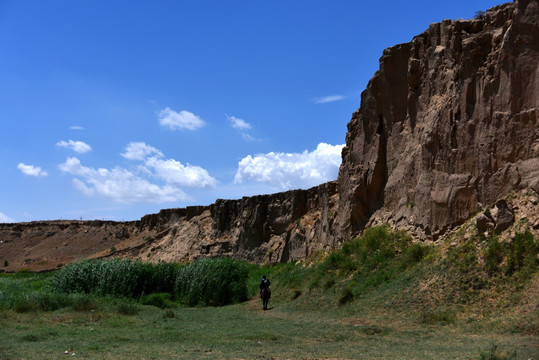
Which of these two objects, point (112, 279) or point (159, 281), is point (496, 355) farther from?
point (159, 281)

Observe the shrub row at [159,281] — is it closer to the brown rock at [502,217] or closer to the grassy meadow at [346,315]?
the grassy meadow at [346,315]

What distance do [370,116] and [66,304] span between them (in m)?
17.8

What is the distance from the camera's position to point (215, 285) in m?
30.4

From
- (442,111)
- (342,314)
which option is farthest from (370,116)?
(342,314)

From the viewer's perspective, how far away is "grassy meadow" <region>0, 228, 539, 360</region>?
43.1 feet

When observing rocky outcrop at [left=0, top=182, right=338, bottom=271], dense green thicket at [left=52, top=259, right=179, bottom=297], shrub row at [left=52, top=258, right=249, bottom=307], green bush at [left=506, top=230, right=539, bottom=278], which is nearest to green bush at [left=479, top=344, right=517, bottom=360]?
green bush at [left=506, top=230, right=539, bottom=278]

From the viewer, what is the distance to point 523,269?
1680 cm

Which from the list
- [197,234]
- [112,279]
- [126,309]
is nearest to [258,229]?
[197,234]

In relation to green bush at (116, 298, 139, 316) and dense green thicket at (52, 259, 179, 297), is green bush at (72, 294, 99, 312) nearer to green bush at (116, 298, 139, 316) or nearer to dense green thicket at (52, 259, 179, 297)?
green bush at (116, 298, 139, 316)

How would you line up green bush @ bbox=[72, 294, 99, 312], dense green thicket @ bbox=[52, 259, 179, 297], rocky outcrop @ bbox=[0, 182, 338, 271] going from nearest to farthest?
green bush @ bbox=[72, 294, 99, 312], dense green thicket @ bbox=[52, 259, 179, 297], rocky outcrop @ bbox=[0, 182, 338, 271]

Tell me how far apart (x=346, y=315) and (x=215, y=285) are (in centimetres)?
1151

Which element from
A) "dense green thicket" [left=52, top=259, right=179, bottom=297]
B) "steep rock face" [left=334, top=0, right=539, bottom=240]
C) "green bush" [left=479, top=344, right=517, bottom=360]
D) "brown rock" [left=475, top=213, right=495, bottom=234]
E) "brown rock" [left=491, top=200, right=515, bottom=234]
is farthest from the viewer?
"dense green thicket" [left=52, top=259, right=179, bottom=297]

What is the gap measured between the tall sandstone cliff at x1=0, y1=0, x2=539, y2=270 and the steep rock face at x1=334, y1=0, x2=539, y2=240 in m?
0.04

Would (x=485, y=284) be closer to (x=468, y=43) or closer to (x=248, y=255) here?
(x=468, y=43)
